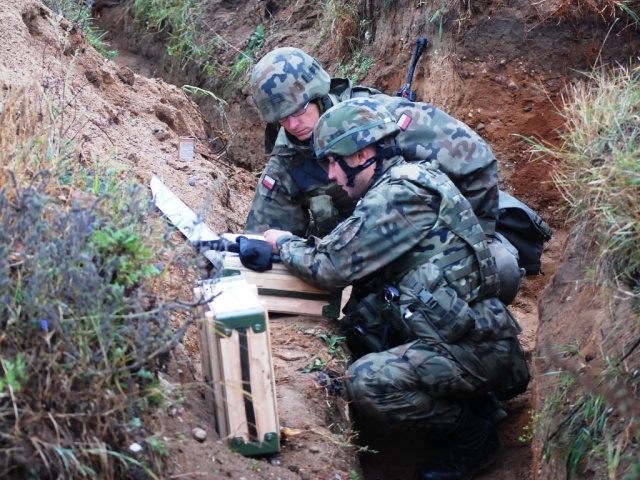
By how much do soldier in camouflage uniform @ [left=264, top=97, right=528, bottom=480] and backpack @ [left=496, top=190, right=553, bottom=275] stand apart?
2.89ft

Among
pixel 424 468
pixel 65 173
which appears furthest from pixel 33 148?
pixel 424 468

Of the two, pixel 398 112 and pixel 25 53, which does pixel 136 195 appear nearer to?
pixel 398 112

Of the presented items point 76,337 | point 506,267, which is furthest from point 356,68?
point 76,337

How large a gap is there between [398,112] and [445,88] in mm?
2096

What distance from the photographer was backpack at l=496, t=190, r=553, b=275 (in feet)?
17.8

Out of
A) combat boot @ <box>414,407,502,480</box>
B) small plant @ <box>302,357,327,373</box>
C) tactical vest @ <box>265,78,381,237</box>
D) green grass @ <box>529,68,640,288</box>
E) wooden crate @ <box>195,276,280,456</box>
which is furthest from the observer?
tactical vest @ <box>265,78,381,237</box>

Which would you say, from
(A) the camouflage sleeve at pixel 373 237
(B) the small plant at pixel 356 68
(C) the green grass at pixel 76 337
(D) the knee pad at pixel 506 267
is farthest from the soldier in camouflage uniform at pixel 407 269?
(B) the small plant at pixel 356 68

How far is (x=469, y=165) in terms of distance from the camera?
5012mm

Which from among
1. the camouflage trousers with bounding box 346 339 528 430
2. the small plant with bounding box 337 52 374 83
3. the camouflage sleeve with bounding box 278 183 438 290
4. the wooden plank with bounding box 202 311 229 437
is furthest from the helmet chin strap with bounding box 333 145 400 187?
the small plant with bounding box 337 52 374 83

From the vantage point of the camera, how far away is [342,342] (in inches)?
191

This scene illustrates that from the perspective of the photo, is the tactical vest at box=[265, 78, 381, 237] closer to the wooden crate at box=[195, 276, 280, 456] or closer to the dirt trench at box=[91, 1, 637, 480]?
the dirt trench at box=[91, 1, 637, 480]

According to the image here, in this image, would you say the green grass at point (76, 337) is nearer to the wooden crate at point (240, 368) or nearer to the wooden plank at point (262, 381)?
the wooden crate at point (240, 368)

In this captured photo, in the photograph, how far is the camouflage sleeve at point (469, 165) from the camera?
16.5ft

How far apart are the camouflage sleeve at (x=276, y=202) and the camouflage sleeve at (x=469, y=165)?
915 mm
